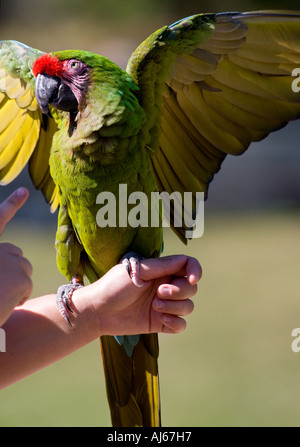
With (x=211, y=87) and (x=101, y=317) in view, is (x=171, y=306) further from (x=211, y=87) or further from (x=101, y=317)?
(x=211, y=87)

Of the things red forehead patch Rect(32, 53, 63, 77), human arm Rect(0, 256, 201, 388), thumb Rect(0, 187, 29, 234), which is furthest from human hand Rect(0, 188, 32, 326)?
Result: red forehead patch Rect(32, 53, 63, 77)

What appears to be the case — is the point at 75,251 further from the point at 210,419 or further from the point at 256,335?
the point at 256,335

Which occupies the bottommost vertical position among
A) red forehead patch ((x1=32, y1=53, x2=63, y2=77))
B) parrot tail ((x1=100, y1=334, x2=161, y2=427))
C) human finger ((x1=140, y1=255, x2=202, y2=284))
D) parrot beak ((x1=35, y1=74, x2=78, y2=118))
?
parrot tail ((x1=100, y1=334, x2=161, y2=427))

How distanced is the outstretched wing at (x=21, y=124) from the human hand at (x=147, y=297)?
256mm

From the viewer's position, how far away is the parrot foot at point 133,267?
0.96 meters

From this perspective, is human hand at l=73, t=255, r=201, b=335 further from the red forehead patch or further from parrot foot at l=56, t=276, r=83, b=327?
the red forehead patch

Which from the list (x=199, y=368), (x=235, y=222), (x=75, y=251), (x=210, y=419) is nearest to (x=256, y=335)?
(x=199, y=368)

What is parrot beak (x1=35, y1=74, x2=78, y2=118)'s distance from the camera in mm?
974

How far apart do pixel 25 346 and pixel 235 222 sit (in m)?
3.07

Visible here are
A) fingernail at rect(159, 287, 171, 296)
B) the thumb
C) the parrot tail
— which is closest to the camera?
the thumb

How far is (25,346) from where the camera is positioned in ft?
3.16

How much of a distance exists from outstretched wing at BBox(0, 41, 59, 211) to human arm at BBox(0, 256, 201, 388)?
0.25m

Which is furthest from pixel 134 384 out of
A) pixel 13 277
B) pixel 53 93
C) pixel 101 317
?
pixel 53 93

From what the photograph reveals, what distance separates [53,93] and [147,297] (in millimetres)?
359
